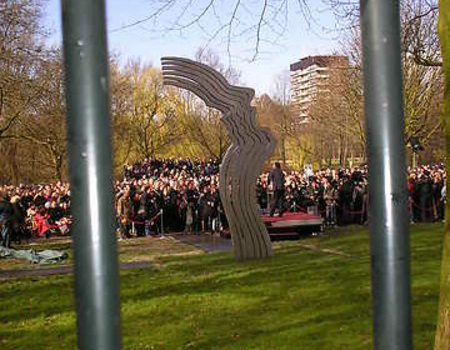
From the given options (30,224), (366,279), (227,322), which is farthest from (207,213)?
(227,322)

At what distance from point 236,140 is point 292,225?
6.05 m

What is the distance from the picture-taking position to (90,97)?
5.96ft

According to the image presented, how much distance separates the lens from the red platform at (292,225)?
67.2 ft

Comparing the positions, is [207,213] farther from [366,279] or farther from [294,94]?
[294,94]

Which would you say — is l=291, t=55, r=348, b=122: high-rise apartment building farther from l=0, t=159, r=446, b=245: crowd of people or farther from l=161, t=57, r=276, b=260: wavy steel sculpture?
l=161, t=57, r=276, b=260: wavy steel sculpture

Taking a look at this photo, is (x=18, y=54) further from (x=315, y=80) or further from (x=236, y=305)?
(x=315, y=80)

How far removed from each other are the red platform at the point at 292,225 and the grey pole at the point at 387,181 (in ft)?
59.8

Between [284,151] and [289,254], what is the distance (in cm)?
4037

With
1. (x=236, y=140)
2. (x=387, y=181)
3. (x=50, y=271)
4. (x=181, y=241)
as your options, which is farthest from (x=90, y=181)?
(x=181, y=241)

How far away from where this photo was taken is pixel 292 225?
2055 centimetres

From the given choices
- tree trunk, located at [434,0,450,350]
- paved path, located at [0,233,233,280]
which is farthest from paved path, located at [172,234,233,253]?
tree trunk, located at [434,0,450,350]

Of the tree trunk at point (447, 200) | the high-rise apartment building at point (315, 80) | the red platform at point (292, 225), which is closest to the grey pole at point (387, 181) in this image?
the tree trunk at point (447, 200)

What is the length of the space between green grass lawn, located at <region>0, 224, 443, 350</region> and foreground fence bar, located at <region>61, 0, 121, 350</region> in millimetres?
6135

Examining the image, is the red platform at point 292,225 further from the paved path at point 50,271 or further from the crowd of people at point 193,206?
the paved path at point 50,271
